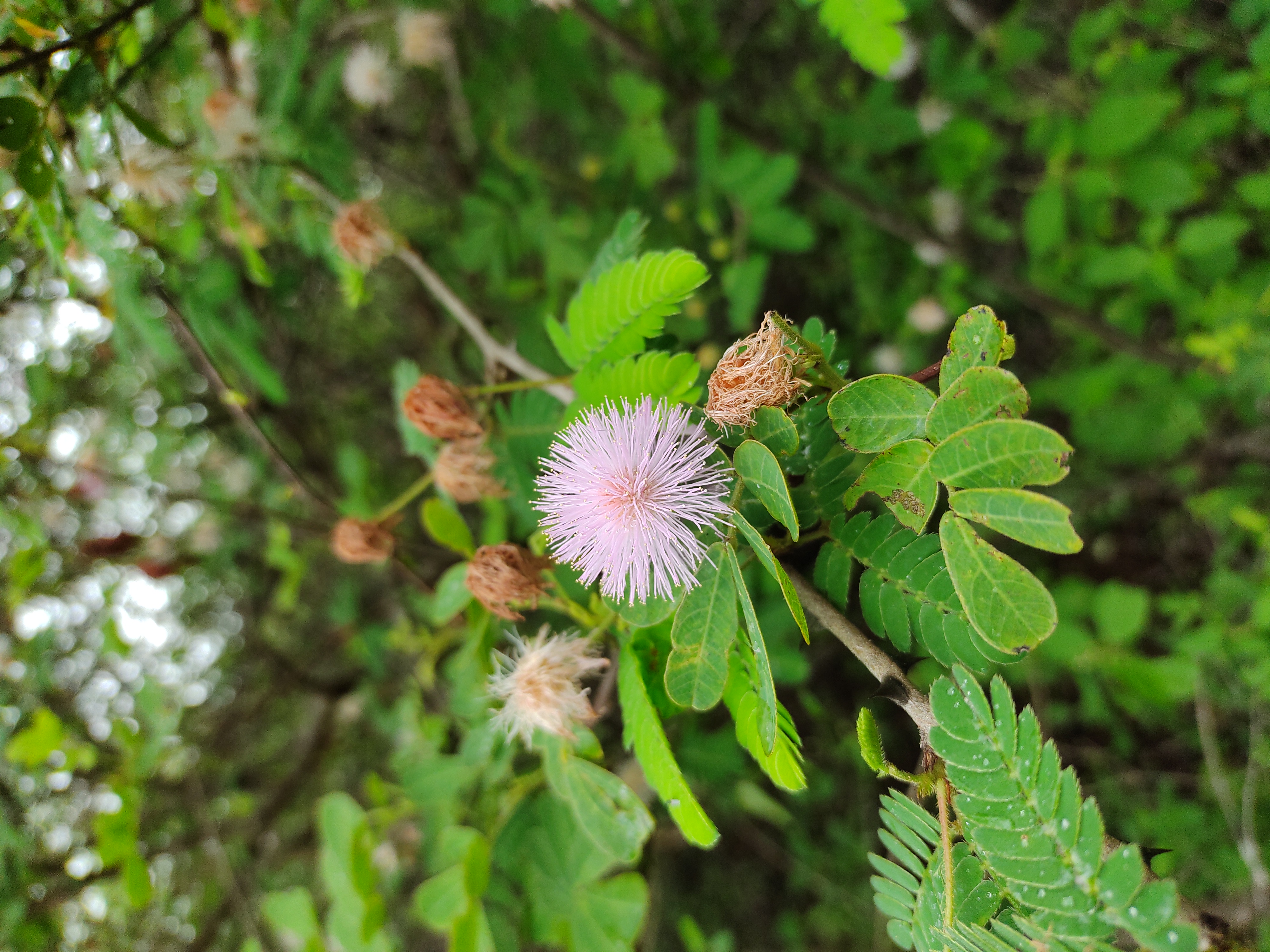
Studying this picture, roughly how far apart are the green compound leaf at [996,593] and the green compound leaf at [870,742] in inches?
5.6

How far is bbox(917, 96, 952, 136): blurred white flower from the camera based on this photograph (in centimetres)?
235

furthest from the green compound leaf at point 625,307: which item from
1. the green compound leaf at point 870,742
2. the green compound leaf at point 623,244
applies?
the green compound leaf at point 870,742

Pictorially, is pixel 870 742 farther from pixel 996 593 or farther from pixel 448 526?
pixel 448 526

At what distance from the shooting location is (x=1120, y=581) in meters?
2.45

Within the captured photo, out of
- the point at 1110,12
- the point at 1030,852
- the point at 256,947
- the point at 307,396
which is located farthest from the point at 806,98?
the point at 256,947

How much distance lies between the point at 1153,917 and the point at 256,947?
2.22 metres

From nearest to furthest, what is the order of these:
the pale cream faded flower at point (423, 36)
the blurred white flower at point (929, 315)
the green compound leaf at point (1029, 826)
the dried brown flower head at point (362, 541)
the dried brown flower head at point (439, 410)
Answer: the green compound leaf at point (1029, 826), the dried brown flower head at point (439, 410), the dried brown flower head at point (362, 541), the pale cream faded flower at point (423, 36), the blurred white flower at point (929, 315)

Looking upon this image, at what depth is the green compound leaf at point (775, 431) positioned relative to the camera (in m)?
0.71

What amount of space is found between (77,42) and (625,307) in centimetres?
100

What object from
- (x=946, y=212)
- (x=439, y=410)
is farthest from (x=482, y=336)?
(x=946, y=212)

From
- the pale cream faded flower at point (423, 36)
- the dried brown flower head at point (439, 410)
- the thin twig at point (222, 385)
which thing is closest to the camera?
the dried brown flower head at point (439, 410)

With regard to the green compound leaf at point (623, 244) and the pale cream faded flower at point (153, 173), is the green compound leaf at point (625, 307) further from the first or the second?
the pale cream faded flower at point (153, 173)

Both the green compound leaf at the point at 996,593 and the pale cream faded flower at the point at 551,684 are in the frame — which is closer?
the green compound leaf at the point at 996,593

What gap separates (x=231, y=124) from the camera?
1557 mm
